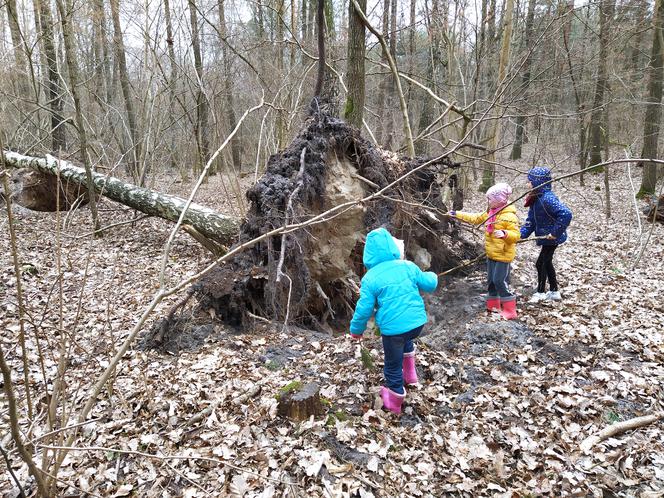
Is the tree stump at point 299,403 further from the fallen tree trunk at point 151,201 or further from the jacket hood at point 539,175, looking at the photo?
the jacket hood at point 539,175

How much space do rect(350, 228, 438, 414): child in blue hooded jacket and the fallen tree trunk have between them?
3.15 meters

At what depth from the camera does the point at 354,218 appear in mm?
6043

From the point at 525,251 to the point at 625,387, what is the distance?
4.36 metres

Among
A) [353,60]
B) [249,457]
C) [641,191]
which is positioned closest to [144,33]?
[353,60]

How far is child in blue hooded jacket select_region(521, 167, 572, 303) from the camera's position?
5.03 m

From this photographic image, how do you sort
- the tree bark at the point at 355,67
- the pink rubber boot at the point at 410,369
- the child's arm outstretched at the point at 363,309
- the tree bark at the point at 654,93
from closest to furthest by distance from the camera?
the child's arm outstretched at the point at 363,309 → the pink rubber boot at the point at 410,369 → the tree bark at the point at 355,67 → the tree bark at the point at 654,93

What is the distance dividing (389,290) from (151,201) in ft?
19.6

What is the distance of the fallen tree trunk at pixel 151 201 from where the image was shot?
6.86 meters

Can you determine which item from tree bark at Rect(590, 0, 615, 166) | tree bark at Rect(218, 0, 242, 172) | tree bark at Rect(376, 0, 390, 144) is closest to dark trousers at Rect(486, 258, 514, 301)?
tree bark at Rect(218, 0, 242, 172)

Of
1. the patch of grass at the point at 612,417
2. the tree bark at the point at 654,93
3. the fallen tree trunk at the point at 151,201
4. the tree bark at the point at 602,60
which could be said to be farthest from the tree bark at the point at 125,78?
the tree bark at the point at 654,93

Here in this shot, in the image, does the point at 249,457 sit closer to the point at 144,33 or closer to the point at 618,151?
the point at 144,33

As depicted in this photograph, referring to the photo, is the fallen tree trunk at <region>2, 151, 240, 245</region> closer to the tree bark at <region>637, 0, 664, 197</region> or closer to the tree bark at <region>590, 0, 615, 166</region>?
the tree bark at <region>590, 0, 615, 166</region>

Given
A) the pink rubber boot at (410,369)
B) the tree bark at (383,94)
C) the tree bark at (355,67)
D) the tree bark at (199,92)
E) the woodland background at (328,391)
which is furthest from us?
the tree bark at (383,94)

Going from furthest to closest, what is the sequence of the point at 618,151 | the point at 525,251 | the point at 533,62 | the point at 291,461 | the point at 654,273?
the point at 618,151 → the point at 533,62 → the point at 525,251 → the point at 654,273 → the point at 291,461
